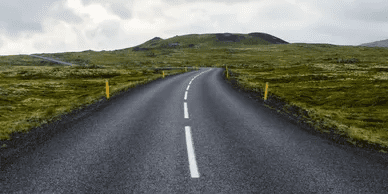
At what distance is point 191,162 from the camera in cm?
504

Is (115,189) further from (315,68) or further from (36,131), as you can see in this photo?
(315,68)

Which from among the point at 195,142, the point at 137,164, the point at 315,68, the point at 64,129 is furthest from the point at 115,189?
the point at 315,68

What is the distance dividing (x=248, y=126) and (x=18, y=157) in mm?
6704

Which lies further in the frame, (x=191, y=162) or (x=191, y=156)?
(x=191, y=156)

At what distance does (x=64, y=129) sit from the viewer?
293 inches

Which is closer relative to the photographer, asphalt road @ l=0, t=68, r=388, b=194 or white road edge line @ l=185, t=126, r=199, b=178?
asphalt road @ l=0, t=68, r=388, b=194

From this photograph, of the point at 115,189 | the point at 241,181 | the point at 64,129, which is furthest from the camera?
the point at 64,129

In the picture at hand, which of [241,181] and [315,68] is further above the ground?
[315,68]

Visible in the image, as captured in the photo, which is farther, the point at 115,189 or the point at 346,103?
the point at 346,103

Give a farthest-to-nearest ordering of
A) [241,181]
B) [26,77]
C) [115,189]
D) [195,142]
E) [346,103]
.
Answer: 1. [26,77]
2. [346,103]
3. [195,142]
4. [241,181]
5. [115,189]

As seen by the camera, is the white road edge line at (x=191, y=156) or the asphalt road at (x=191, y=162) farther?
the white road edge line at (x=191, y=156)

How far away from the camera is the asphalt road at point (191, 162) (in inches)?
161

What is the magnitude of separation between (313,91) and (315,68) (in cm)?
2265

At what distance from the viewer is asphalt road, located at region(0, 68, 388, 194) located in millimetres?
4082
